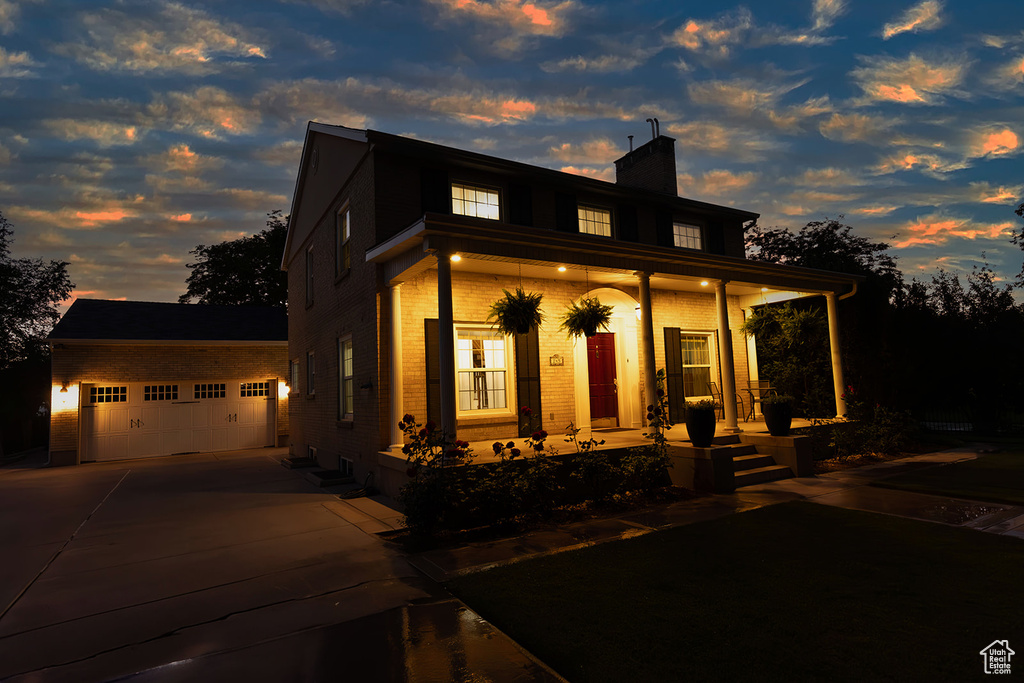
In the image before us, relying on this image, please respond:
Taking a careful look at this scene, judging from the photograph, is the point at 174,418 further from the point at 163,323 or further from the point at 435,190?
the point at 435,190

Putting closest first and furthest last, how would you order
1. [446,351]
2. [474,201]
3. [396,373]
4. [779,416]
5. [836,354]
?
1. [446,351]
2. [396,373]
3. [779,416]
4. [474,201]
5. [836,354]

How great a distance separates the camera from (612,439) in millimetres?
8984

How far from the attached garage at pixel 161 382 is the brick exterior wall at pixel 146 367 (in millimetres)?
26

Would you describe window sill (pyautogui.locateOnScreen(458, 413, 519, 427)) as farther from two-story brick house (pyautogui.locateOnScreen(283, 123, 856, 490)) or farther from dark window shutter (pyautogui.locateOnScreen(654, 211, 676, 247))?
dark window shutter (pyautogui.locateOnScreen(654, 211, 676, 247))

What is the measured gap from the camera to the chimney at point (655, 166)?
13.5 meters

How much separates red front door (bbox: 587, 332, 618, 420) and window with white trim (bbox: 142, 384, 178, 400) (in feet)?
48.2

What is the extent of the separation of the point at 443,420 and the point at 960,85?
46.4 feet

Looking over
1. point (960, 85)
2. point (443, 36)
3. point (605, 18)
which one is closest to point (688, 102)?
point (605, 18)

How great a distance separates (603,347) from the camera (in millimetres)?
11086

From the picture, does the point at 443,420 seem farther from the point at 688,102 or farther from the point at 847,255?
the point at 847,255

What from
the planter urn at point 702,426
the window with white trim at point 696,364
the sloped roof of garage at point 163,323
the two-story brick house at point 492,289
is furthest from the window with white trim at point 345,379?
the sloped roof of garage at point 163,323

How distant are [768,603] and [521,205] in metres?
8.52

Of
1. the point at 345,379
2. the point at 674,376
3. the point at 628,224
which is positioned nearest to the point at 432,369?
the point at 345,379

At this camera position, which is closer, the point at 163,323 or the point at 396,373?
the point at 396,373
